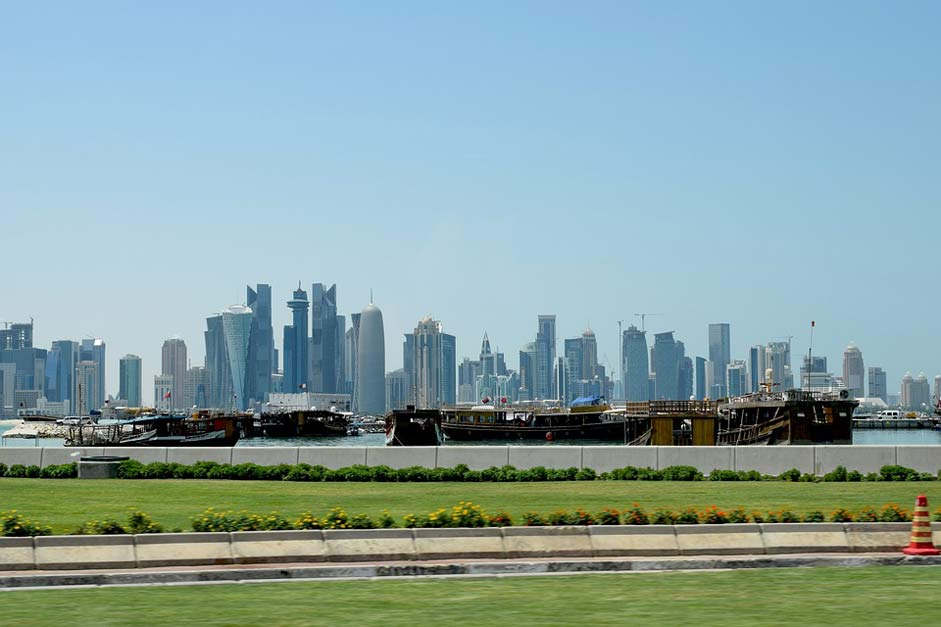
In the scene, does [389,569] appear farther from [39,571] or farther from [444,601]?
[39,571]

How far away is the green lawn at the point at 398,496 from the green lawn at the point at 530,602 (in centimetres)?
757

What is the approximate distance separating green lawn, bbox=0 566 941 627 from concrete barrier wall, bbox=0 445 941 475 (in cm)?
1971

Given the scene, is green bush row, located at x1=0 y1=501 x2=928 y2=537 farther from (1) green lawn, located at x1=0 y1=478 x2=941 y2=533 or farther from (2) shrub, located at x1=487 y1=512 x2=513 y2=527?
(1) green lawn, located at x1=0 y1=478 x2=941 y2=533

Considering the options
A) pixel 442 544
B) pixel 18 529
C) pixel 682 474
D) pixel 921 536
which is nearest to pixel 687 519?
pixel 921 536

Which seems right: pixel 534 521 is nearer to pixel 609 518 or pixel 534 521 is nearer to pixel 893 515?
pixel 609 518

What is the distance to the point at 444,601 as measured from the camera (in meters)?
16.8

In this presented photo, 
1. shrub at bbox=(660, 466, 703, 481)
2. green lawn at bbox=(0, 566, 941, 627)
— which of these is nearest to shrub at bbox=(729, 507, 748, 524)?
green lawn at bbox=(0, 566, 941, 627)

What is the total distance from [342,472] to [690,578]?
784 inches

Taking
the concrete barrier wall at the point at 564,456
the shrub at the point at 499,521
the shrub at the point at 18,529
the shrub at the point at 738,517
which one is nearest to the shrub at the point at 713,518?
the shrub at the point at 738,517

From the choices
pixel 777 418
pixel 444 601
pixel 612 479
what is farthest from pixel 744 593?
pixel 777 418

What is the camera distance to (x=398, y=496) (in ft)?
105

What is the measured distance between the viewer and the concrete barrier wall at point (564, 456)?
39.0 meters

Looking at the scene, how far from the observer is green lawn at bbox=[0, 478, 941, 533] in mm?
28359

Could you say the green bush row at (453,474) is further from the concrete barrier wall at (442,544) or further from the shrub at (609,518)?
the concrete barrier wall at (442,544)
